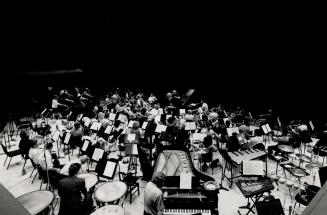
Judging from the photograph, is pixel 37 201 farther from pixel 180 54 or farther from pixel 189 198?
pixel 180 54

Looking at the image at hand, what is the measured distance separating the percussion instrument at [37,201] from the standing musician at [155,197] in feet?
6.92

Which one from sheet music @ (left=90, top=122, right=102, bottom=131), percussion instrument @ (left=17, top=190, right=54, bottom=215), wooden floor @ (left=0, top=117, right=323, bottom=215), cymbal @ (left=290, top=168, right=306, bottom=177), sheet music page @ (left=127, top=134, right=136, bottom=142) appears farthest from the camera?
sheet music @ (left=90, top=122, right=102, bottom=131)

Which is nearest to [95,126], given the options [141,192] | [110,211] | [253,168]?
[141,192]

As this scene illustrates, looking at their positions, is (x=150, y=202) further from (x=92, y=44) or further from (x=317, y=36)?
(x=92, y=44)

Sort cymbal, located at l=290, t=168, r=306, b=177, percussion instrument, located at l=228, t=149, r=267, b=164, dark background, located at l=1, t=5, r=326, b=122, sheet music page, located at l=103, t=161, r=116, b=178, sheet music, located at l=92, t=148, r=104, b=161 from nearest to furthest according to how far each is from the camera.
A: sheet music page, located at l=103, t=161, r=116, b=178 < cymbal, located at l=290, t=168, r=306, b=177 < sheet music, located at l=92, t=148, r=104, b=161 < percussion instrument, located at l=228, t=149, r=267, b=164 < dark background, located at l=1, t=5, r=326, b=122

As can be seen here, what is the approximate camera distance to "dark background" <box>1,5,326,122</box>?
13.7 metres

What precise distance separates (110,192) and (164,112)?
32.7ft

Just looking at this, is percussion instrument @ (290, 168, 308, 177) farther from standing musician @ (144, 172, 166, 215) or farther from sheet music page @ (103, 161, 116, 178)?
sheet music page @ (103, 161, 116, 178)

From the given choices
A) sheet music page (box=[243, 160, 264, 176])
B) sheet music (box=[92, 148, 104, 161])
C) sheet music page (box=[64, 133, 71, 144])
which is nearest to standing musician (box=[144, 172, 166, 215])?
sheet music page (box=[243, 160, 264, 176])

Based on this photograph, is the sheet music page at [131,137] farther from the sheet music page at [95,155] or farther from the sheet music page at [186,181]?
the sheet music page at [186,181]

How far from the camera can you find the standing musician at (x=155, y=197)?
5.03m

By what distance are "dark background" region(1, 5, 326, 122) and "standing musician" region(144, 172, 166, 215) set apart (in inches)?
264

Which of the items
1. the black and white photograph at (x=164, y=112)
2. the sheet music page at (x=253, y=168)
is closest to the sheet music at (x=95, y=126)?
the black and white photograph at (x=164, y=112)

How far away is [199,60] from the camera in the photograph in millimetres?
21875
